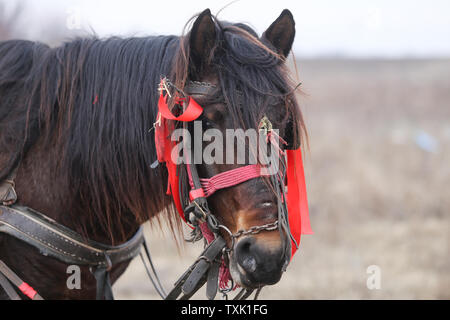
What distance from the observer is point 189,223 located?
2.36 m

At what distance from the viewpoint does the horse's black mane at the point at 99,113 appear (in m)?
2.48

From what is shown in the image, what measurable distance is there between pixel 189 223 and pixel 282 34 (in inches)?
45.2

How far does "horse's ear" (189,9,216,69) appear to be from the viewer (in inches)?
87.7

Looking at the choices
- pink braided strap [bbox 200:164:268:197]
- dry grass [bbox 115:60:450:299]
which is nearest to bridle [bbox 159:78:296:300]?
pink braided strap [bbox 200:164:268:197]

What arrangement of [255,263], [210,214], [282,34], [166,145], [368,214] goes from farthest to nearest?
[368,214] → [282,34] → [166,145] → [210,214] → [255,263]

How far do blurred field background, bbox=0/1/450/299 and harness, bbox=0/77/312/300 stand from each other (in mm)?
404

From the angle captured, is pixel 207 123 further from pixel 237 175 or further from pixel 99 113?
pixel 99 113

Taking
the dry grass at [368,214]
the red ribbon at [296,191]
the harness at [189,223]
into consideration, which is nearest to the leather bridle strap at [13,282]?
the harness at [189,223]

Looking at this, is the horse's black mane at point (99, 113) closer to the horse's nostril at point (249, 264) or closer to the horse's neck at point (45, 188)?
the horse's neck at point (45, 188)

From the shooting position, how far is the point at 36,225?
Result: 2.48 meters

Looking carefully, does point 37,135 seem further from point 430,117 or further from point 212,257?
point 430,117

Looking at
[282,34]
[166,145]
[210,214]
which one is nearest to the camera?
[210,214]

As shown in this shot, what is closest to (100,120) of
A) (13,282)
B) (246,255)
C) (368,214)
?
(13,282)

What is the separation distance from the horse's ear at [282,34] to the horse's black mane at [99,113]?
10 cm
